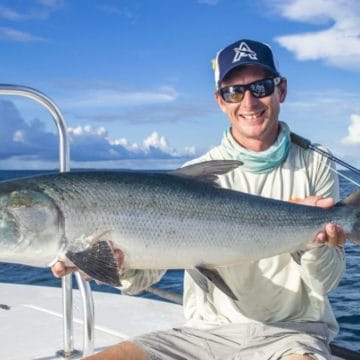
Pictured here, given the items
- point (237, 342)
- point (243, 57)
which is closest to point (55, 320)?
point (237, 342)

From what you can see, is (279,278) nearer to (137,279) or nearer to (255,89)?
(137,279)

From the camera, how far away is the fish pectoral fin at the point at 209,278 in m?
3.97

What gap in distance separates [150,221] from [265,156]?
115 cm

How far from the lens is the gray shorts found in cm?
416

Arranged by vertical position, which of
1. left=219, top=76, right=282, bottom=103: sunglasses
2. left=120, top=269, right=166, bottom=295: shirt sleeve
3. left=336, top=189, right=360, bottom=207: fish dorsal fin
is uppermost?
left=219, top=76, right=282, bottom=103: sunglasses

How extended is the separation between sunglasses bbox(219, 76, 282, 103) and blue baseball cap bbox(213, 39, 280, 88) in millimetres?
99

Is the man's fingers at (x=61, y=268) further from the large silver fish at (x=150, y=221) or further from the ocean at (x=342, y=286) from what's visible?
the ocean at (x=342, y=286)

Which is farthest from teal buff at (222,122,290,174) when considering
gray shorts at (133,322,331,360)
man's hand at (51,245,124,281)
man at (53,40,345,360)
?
man's hand at (51,245,124,281)

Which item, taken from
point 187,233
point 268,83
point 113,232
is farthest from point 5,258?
point 268,83

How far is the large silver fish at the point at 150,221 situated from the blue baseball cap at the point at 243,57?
101 cm

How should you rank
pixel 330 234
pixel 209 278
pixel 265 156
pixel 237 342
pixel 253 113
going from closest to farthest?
pixel 209 278, pixel 330 234, pixel 237 342, pixel 265 156, pixel 253 113

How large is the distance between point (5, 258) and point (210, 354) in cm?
165

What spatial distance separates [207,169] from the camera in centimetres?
415

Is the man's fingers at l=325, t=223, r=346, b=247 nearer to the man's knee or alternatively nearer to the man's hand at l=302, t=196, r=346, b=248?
the man's hand at l=302, t=196, r=346, b=248
